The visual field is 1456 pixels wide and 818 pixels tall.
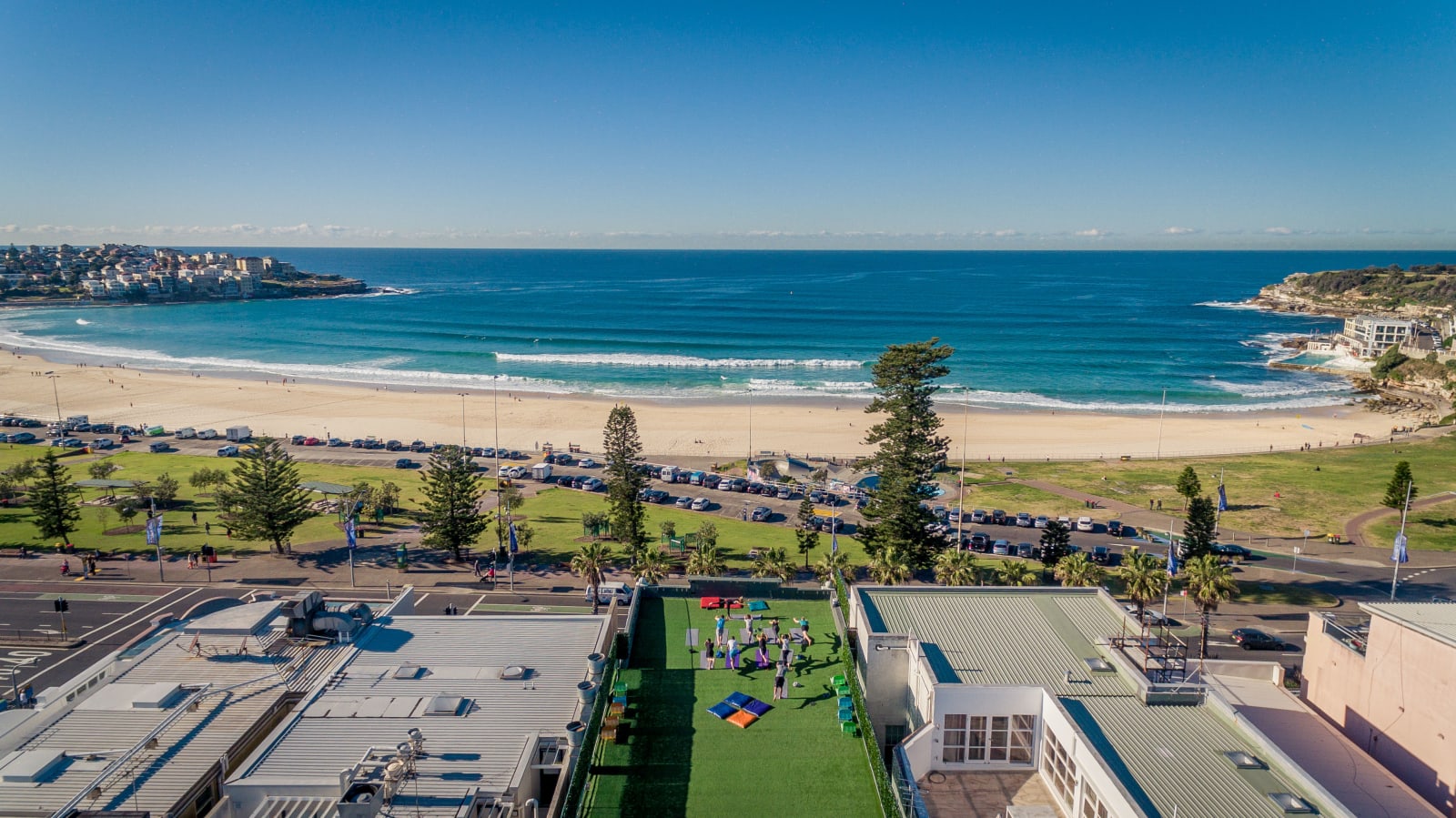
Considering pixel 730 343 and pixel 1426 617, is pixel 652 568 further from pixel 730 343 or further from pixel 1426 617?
pixel 730 343

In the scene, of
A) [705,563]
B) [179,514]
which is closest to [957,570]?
[705,563]

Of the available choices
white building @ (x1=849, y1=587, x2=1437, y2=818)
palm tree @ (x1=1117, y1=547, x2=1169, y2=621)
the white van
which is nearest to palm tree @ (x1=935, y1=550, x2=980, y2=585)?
palm tree @ (x1=1117, y1=547, x2=1169, y2=621)

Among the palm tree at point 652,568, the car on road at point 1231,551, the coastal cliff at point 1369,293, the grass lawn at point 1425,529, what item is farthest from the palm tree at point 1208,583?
the coastal cliff at point 1369,293

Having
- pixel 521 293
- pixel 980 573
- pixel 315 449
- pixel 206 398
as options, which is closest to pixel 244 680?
pixel 980 573

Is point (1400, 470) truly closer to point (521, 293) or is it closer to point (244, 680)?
point (244, 680)

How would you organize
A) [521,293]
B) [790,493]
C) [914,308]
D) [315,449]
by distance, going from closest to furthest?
[790,493] → [315,449] → [914,308] → [521,293]

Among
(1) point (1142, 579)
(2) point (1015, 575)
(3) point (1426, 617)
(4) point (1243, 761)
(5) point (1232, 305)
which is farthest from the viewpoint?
(5) point (1232, 305)
